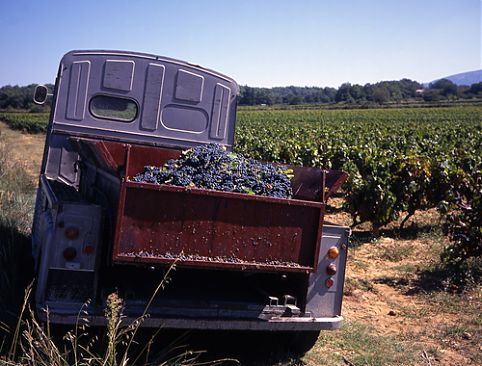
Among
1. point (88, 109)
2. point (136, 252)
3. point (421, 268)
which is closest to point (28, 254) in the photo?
point (88, 109)

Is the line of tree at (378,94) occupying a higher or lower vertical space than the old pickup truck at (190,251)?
higher

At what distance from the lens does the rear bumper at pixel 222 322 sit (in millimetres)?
4090

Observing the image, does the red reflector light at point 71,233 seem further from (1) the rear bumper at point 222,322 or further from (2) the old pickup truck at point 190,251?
(1) the rear bumper at point 222,322

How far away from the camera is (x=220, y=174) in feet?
14.9

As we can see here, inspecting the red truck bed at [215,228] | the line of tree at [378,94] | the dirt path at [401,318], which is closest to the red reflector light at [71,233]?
the red truck bed at [215,228]

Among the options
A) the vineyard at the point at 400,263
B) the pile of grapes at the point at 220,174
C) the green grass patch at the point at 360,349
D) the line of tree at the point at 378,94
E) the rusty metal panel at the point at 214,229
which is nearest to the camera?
the rusty metal panel at the point at 214,229

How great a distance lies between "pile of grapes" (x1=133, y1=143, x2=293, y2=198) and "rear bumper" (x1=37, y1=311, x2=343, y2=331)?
0.95 meters

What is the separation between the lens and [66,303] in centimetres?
419

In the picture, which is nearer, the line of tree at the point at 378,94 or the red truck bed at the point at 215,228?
the red truck bed at the point at 215,228

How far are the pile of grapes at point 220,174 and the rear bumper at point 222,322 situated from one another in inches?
37.2

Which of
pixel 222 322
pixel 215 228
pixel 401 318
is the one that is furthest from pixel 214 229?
pixel 401 318

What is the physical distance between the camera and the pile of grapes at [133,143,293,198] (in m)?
4.35

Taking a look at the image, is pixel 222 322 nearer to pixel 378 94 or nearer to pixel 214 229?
pixel 214 229

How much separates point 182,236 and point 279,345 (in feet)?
5.84
